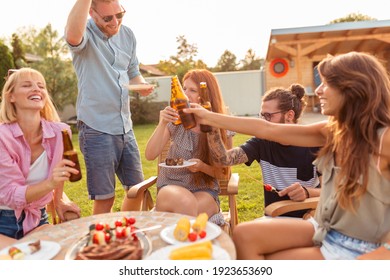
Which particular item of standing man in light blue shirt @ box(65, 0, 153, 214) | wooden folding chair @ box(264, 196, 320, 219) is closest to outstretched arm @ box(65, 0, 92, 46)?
standing man in light blue shirt @ box(65, 0, 153, 214)

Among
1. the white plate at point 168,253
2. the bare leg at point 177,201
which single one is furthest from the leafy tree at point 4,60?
the white plate at point 168,253

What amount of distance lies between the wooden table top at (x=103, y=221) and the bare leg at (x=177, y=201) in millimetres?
532

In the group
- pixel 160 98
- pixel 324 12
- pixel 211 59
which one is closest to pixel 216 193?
pixel 324 12

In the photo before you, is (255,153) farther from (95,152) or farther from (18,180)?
(18,180)

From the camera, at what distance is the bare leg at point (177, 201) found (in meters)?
2.73

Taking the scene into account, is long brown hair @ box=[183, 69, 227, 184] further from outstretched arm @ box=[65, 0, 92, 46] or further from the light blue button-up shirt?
outstretched arm @ box=[65, 0, 92, 46]

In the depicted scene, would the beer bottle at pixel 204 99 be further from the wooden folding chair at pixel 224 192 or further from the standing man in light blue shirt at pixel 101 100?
the standing man in light blue shirt at pixel 101 100

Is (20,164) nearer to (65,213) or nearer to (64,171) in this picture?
(65,213)

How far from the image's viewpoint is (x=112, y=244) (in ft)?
5.68

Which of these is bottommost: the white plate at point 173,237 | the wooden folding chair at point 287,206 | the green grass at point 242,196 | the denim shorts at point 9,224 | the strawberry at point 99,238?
the green grass at point 242,196

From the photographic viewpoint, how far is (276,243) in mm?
2090

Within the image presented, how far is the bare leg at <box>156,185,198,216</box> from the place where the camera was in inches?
107

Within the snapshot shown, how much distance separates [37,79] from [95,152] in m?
0.78

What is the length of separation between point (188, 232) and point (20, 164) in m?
1.47
